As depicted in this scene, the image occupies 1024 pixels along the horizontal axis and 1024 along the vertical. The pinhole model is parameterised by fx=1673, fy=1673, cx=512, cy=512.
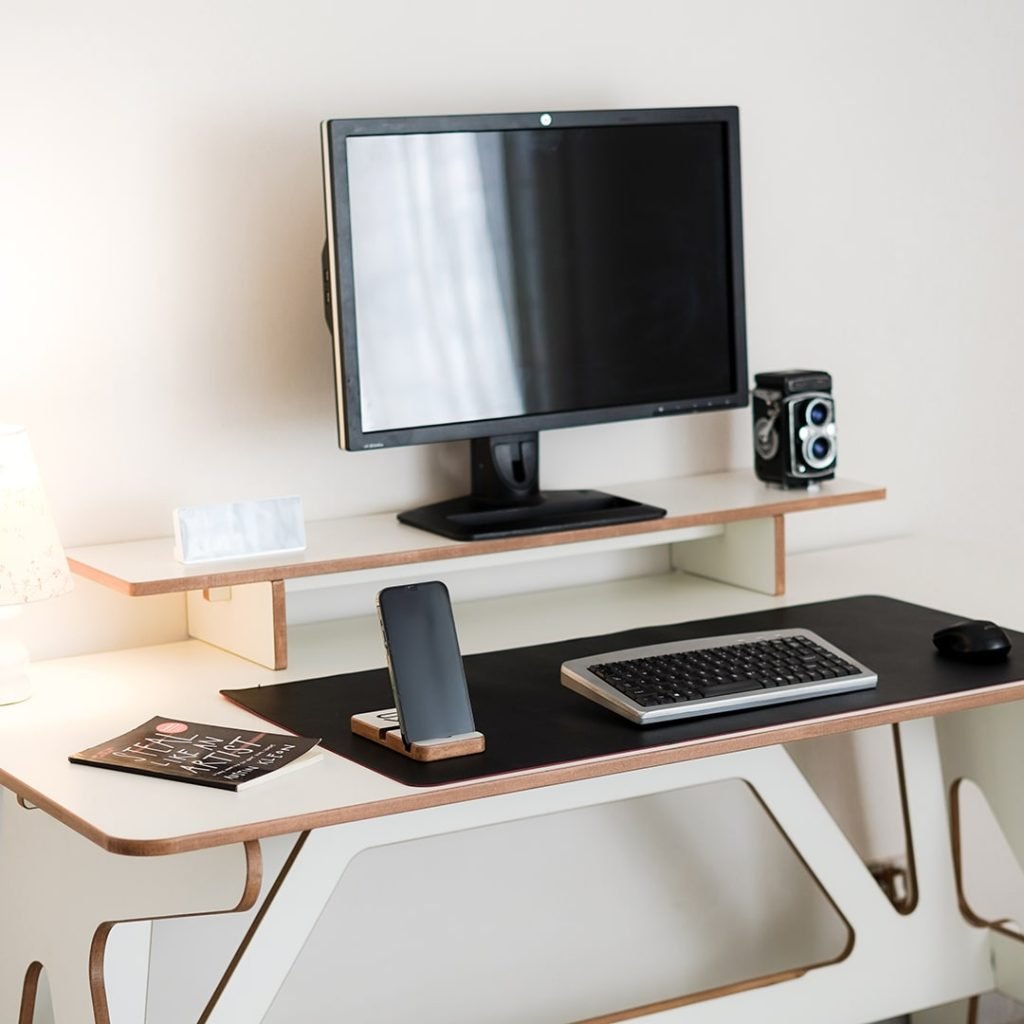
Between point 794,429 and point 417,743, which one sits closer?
point 417,743

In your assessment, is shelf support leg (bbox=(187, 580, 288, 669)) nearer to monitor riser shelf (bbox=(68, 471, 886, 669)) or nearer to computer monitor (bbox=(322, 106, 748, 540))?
monitor riser shelf (bbox=(68, 471, 886, 669))

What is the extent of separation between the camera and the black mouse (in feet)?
5.95

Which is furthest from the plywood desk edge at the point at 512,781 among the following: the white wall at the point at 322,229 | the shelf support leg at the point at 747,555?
the white wall at the point at 322,229

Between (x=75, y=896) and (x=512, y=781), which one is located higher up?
(x=512, y=781)

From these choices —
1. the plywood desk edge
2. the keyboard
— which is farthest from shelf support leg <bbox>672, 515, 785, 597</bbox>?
the plywood desk edge

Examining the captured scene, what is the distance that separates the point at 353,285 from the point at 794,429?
25.8 inches

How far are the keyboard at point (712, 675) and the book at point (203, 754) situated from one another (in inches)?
12.2

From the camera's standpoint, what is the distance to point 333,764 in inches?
60.8

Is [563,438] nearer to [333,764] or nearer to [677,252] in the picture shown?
[677,252]

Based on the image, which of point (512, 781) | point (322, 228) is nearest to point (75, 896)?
point (512, 781)

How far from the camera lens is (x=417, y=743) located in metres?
1.54

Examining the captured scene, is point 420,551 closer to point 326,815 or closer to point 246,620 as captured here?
point 246,620

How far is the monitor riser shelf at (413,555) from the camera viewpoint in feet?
6.15

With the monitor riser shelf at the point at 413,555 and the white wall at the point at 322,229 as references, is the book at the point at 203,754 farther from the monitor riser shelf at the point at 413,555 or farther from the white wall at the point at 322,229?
the white wall at the point at 322,229
